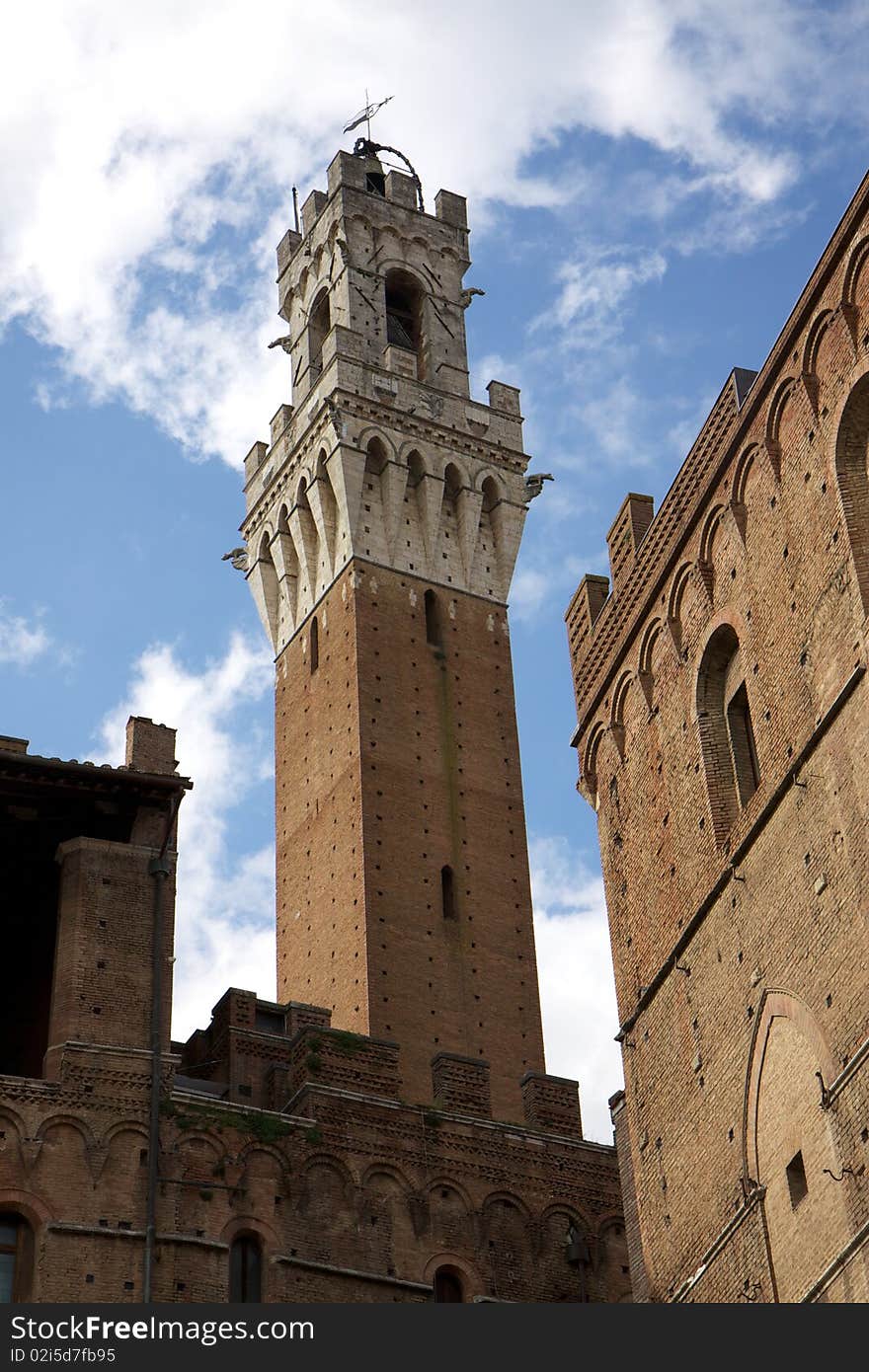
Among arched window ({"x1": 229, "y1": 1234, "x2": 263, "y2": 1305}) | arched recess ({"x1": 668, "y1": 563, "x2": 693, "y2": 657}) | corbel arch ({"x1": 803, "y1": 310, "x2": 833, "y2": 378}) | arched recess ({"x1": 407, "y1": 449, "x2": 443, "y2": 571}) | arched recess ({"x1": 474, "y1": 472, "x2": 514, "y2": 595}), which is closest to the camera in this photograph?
corbel arch ({"x1": 803, "y1": 310, "x2": 833, "y2": 378})

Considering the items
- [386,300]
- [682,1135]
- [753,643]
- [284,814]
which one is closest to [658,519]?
[753,643]

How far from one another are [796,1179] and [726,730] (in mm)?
4517

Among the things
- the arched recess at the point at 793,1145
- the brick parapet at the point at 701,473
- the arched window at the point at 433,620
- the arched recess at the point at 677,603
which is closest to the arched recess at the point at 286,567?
the arched window at the point at 433,620

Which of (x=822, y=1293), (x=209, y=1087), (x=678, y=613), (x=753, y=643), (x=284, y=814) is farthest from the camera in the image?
(x=284, y=814)

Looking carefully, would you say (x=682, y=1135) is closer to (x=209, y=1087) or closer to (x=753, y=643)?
(x=753, y=643)

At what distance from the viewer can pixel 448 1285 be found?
2473 cm

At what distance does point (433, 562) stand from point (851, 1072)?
2878 centimetres

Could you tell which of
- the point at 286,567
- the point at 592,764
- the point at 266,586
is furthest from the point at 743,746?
the point at 266,586

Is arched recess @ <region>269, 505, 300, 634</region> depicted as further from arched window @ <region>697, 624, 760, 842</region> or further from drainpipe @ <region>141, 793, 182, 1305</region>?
arched window @ <region>697, 624, 760, 842</region>

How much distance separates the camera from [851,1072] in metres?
16.5

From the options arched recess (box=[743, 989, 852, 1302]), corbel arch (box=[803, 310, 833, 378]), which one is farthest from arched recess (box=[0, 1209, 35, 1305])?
corbel arch (box=[803, 310, 833, 378])

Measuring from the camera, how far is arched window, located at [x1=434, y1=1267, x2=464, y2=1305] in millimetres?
24516

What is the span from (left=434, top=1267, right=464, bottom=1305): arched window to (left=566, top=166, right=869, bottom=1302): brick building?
409 centimetres

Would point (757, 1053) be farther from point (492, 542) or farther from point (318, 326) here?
point (318, 326)
